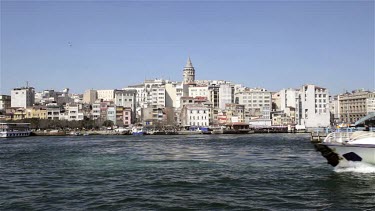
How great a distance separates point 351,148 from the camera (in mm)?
21391

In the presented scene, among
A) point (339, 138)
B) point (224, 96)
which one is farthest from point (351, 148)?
point (224, 96)

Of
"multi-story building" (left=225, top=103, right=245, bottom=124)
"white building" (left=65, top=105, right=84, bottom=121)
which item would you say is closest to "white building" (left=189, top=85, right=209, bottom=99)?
"multi-story building" (left=225, top=103, right=245, bottom=124)

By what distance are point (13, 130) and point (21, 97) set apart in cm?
7792

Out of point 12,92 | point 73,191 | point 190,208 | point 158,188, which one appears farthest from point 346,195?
point 12,92

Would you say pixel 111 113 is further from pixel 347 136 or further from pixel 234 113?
pixel 347 136

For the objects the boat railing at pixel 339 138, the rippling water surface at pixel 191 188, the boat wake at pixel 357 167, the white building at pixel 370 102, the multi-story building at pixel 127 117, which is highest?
the white building at pixel 370 102

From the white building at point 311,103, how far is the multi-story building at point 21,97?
106524 millimetres

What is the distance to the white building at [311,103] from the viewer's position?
153 meters

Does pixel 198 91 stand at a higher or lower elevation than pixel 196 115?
higher

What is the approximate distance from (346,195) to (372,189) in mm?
1516

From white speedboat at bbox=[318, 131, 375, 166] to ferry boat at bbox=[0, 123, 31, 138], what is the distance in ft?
320

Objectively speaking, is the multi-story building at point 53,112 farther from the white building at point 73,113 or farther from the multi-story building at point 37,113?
the white building at point 73,113

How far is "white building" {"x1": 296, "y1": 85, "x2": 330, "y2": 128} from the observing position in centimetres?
15262

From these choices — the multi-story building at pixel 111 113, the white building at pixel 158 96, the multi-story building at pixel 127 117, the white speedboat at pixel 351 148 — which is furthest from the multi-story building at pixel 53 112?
the white speedboat at pixel 351 148
